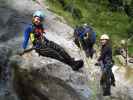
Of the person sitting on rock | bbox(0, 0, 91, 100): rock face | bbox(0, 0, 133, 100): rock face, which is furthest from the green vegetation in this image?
bbox(0, 0, 91, 100): rock face

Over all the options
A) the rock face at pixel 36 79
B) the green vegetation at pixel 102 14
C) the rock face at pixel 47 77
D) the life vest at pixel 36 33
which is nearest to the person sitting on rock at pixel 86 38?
the rock face at pixel 47 77

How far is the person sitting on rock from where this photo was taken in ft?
45.1

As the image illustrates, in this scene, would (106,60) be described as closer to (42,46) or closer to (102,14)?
(42,46)

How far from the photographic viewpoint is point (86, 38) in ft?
45.2

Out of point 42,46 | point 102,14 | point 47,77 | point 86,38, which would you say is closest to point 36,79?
point 47,77

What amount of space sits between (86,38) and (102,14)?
7911mm

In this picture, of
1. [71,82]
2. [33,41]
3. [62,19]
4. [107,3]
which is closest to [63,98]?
[71,82]

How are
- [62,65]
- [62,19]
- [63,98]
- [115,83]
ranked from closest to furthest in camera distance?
[63,98] < [62,65] < [115,83] < [62,19]

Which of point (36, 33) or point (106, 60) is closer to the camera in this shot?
point (36, 33)

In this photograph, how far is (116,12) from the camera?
22.2 meters

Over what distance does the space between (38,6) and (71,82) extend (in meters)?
6.41

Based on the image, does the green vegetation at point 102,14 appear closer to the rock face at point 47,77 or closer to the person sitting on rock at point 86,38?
the person sitting on rock at point 86,38

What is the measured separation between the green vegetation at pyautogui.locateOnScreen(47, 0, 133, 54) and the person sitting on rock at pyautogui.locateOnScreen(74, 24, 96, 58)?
3783 mm

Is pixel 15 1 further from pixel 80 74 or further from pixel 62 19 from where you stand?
pixel 80 74
